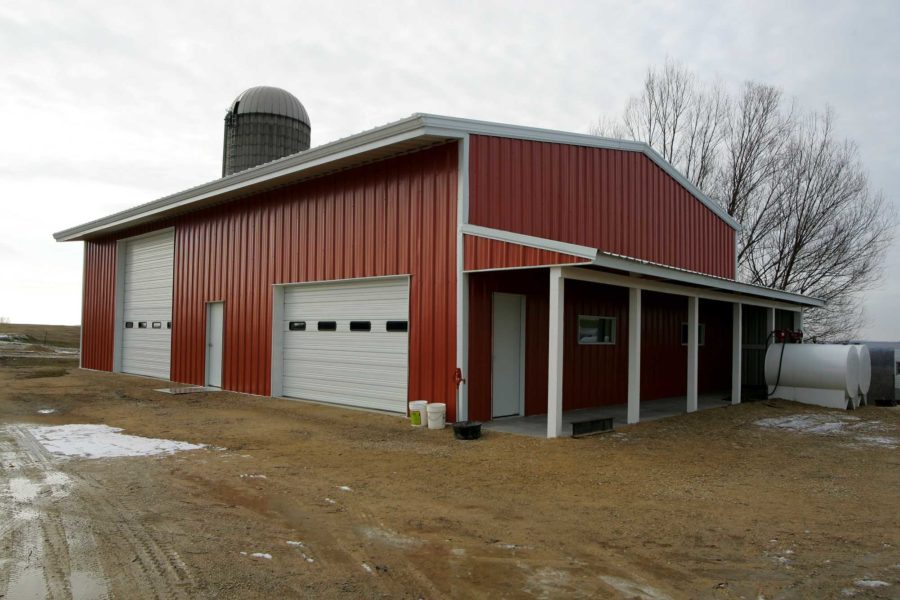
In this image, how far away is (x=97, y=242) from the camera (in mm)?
21266

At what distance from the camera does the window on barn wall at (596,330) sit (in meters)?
12.9

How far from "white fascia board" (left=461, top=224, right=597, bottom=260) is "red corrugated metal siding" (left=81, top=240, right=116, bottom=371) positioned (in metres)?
15.0

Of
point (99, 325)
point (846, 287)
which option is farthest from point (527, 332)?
point (846, 287)

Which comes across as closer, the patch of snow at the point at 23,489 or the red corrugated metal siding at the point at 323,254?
the patch of snow at the point at 23,489

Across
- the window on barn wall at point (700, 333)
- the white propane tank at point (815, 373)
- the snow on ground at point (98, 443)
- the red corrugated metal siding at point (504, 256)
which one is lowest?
the snow on ground at point (98, 443)

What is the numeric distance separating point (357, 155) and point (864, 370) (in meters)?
12.1

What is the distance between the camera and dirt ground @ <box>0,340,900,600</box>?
3951mm

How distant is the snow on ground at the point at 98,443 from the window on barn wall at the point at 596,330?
759 centimetres

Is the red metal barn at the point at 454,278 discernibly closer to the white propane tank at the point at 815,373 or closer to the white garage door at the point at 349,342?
the white garage door at the point at 349,342

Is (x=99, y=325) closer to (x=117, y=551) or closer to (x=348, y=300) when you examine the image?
(x=348, y=300)

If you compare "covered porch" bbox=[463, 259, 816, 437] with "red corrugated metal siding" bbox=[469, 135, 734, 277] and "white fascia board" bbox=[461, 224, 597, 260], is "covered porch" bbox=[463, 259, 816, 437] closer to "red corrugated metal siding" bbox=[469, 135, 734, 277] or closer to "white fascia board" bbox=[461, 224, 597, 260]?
"white fascia board" bbox=[461, 224, 597, 260]

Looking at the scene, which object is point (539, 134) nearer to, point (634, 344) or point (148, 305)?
point (634, 344)

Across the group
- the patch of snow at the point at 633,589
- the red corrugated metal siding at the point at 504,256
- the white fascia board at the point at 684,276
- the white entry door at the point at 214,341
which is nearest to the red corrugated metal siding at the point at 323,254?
the white entry door at the point at 214,341

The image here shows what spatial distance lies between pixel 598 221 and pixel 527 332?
338cm
